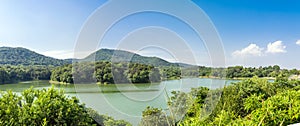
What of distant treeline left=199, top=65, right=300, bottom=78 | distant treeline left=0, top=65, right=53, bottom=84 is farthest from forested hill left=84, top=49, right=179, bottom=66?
distant treeline left=0, top=65, right=53, bottom=84

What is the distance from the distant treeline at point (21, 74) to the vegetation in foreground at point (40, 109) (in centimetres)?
1332

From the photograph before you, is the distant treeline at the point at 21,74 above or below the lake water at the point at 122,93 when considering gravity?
above

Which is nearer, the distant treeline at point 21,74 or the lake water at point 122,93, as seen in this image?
the lake water at point 122,93

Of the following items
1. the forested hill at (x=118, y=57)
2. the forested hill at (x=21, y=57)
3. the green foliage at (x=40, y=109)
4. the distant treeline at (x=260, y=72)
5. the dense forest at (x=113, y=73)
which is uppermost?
the forested hill at (x=21, y=57)

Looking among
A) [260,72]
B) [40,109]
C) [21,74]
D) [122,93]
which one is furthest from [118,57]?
[260,72]

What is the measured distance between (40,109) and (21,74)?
52.9 feet

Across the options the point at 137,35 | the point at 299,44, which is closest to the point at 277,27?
the point at 299,44

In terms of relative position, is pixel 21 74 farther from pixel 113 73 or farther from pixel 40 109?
pixel 40 109

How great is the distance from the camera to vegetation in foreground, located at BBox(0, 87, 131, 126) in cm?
249

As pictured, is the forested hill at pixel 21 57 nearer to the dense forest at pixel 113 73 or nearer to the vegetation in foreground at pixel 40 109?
the dense forest at pixel 113 73

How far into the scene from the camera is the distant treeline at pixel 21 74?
1583cm

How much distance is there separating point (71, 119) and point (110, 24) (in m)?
1.22

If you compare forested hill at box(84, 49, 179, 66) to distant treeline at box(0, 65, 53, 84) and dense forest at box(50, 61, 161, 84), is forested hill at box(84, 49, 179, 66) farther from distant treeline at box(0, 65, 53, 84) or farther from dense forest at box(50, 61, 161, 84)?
distant treeline at box(0, 65, 53, 84)

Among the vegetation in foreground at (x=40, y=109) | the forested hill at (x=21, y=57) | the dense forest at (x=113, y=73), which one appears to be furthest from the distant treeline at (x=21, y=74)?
the vegetation in foreground at (x=40, y=109)
